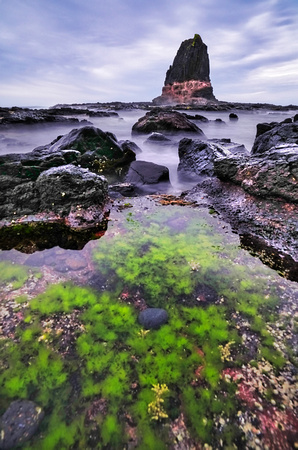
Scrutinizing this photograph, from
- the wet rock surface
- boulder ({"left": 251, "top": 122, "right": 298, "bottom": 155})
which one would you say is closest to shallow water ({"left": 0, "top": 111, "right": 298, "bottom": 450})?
the wet rock surface

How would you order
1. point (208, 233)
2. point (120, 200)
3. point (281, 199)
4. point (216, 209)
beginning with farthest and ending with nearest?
point (120, 200) → point (216, 209) → point (281, 199) → point (208, 233)

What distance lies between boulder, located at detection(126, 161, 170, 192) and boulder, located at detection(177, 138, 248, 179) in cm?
111

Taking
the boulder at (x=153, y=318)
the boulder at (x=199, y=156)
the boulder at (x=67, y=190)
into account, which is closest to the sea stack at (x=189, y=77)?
the boulder at (x=199, y=156)

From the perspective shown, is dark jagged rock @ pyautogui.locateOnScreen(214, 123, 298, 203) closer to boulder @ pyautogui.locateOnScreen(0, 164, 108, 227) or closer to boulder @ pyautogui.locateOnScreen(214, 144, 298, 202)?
boulder @ pyautogui.locateOnScreen(214, 144, 298, 202)

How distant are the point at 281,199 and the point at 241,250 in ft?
4.90

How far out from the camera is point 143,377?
1.85 meters

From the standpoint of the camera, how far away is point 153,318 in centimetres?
231

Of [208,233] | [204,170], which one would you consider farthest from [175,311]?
[204,170]

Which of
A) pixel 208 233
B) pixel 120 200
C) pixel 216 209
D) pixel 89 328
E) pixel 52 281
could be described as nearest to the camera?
pixel 89 328

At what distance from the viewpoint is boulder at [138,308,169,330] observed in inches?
89.1

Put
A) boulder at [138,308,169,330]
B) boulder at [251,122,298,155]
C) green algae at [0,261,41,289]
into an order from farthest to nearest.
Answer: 1. boulder at [251,122,298,155]
2. green algae at [0,261,41,289]
3. boulder at [138,308,169,330]

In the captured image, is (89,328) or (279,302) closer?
(89,328)

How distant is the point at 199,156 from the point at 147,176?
226 cm

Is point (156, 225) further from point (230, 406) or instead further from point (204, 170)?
point (204, 170)
